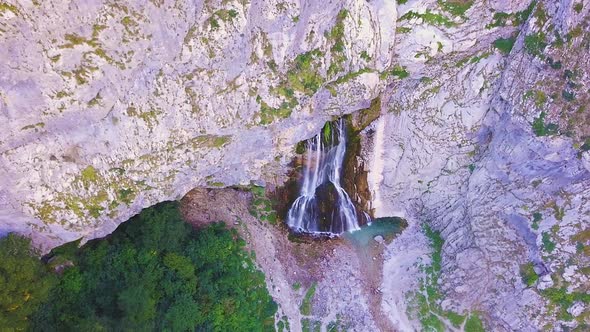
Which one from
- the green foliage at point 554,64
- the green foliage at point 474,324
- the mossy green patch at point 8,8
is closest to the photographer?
the mossy green patch at point 8,8

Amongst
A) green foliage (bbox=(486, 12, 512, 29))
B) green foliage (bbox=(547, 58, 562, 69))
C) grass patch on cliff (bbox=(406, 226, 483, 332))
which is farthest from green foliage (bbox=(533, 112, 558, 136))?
grass patch on cliff (bbox=(406, 226, 483, 332))

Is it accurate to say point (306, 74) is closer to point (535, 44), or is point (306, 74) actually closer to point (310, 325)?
point (535, 44)

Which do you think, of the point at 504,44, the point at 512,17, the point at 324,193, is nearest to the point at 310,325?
the point at 324,193

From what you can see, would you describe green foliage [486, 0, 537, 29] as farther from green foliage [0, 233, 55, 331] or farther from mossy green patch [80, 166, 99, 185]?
green foliage [0, 233, 55, 331]

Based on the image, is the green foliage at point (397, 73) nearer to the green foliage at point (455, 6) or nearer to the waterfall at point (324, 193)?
the green foliage at point (455, 6)

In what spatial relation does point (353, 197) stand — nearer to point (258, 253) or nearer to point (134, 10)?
point (258, 253)

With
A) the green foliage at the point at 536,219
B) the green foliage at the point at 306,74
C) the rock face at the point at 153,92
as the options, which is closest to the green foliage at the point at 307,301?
the rock face at the point at 153,92
